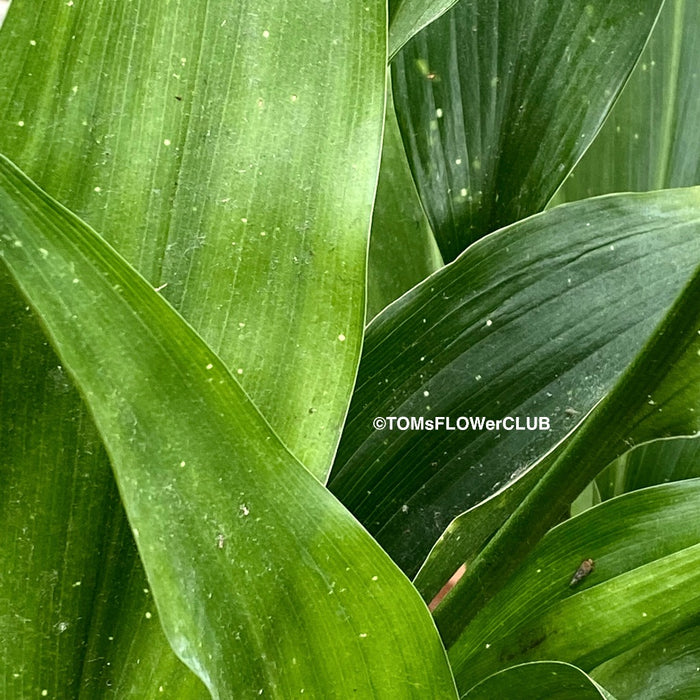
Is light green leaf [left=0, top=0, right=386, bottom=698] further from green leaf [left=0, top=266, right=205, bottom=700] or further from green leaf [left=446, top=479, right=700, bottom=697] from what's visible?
green leaf [left=446, top=479, right=700, bottom=697]

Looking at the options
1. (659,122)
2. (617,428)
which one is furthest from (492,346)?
(659,122)

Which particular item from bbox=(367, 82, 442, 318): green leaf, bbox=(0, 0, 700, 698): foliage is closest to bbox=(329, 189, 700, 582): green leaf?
bbox=(0, 0, 700, 698): foliage

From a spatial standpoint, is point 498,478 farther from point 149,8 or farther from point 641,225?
point 149,8

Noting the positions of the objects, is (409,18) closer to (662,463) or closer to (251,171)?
(251,171)

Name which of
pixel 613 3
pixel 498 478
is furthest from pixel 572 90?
pixel 498 478

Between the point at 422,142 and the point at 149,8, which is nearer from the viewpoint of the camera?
the point at 149,8

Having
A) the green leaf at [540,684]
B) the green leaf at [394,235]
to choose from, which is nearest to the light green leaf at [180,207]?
the green leaf at [540,684]
